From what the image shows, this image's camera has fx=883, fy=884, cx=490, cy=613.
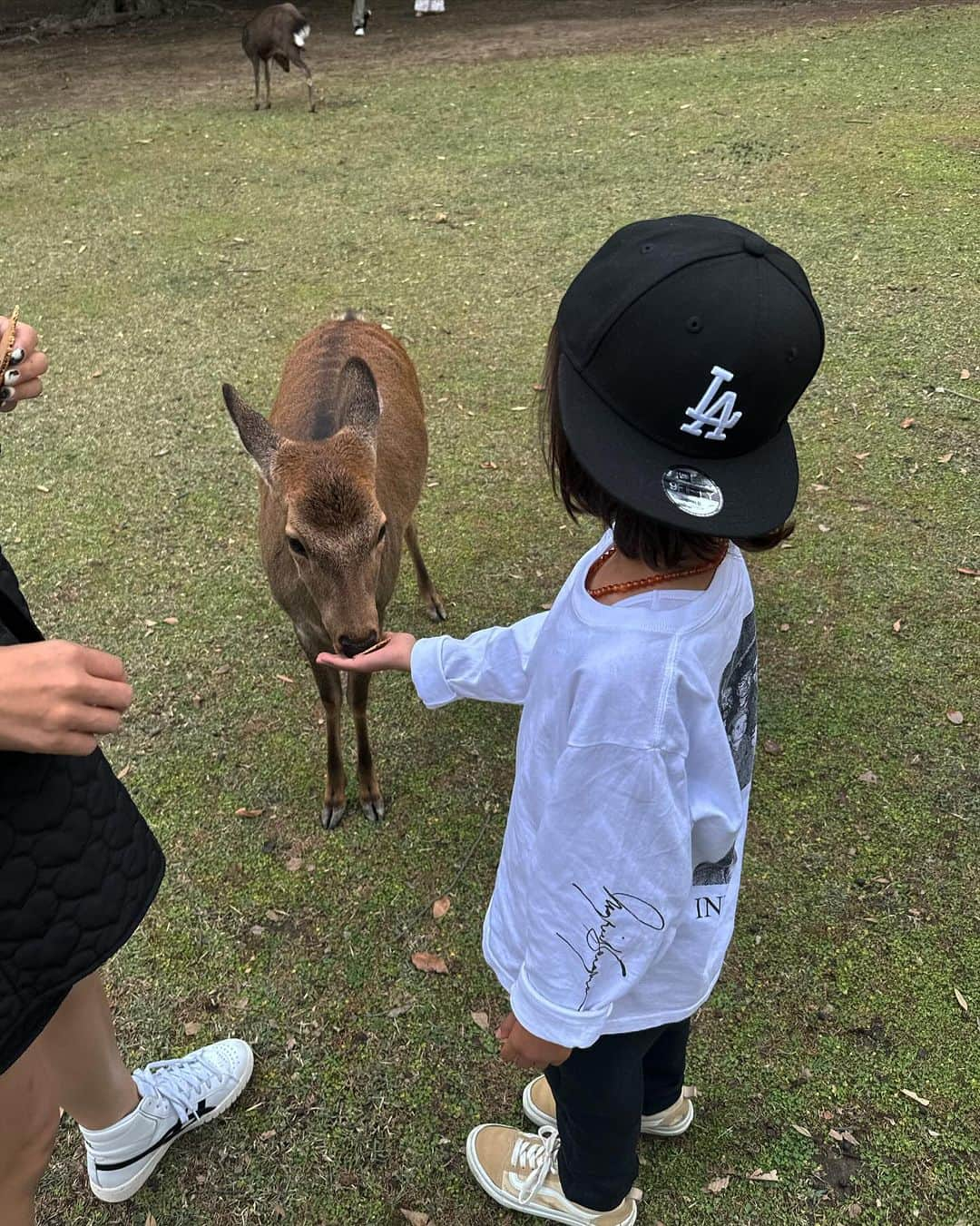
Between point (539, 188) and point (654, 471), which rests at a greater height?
point (654, 471)

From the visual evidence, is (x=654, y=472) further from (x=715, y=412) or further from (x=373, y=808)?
(x=373, y=808)

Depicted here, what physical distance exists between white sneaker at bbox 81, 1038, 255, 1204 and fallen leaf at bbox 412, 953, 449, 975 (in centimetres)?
56

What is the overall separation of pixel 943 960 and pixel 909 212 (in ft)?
22.7

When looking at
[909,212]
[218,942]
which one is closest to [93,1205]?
[218,942]

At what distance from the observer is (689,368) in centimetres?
120

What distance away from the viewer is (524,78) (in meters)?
13.1

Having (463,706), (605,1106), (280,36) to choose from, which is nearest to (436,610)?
(463,706)

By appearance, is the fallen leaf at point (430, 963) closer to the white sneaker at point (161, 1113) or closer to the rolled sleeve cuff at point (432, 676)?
the white sneaker at point (161, 1113)

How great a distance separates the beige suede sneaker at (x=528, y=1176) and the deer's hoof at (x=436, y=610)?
2.33 metres

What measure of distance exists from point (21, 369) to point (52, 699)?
0.97 meters

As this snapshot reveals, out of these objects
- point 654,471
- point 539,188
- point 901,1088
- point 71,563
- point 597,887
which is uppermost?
point 654,471

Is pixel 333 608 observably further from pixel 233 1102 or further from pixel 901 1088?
pixel 901 1088

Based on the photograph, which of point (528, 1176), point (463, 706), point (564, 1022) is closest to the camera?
point (564, 1022)

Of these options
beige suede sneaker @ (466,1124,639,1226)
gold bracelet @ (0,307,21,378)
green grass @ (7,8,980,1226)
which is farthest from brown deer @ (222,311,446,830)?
beige suede sneaker @ (466,1124,639,1226)
